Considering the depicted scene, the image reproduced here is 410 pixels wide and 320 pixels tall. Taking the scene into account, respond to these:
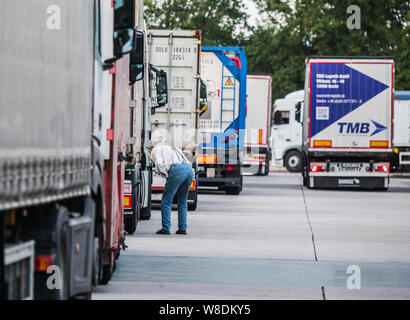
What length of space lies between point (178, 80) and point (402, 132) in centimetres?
2044

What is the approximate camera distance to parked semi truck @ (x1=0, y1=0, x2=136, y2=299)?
5.55 metres

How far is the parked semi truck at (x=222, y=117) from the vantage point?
25250 millimetres

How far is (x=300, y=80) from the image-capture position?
6069cm

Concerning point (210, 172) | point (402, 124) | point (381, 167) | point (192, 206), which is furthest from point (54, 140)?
point (402, 124)

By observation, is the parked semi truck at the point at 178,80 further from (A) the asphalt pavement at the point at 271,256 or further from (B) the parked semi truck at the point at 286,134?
(B) the parked semi truck at the point at 286,134

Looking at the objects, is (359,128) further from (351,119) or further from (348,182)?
(348,182)

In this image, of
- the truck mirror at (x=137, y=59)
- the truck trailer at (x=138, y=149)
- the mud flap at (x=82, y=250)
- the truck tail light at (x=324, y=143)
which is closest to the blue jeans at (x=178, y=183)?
the truck trailer at (x=138, y=149)

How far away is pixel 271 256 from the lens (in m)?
12.9

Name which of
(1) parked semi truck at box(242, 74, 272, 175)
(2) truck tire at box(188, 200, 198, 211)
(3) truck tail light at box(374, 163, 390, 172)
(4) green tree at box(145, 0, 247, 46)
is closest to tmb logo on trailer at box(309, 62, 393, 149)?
(3) truck tail light at box(374, 163, 390, 172)

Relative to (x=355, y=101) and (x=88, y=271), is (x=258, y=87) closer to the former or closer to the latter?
(x=355, y=101)

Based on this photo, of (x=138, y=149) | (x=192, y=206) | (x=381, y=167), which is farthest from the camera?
(x=381, y=167)

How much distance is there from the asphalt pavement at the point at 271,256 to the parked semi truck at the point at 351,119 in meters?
6.46

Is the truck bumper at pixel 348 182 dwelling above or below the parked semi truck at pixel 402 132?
below
